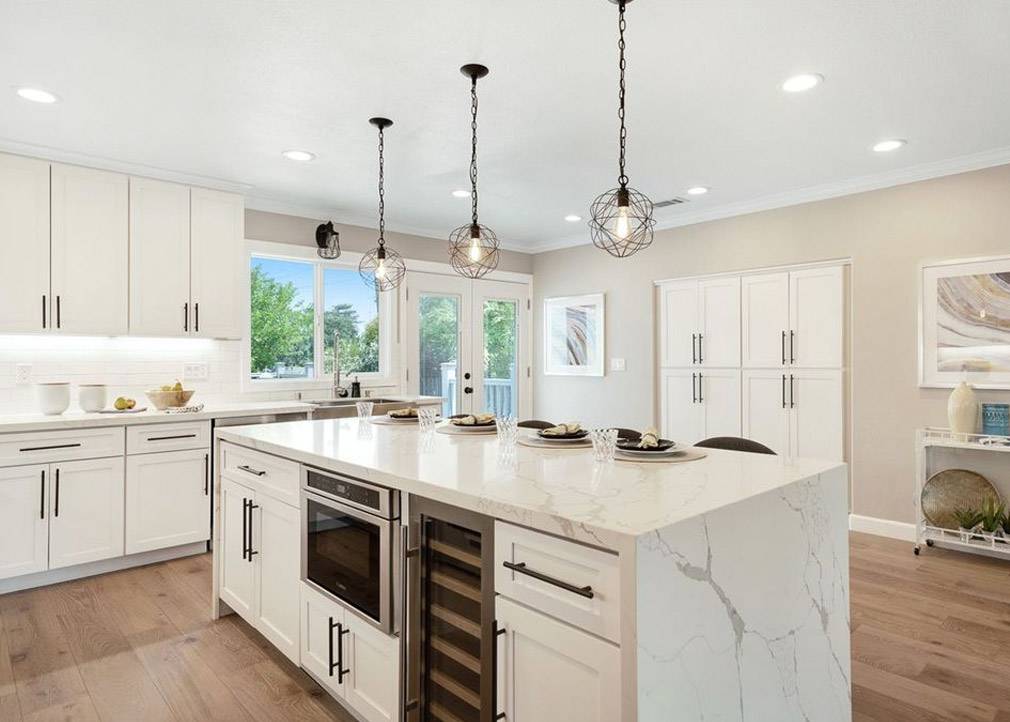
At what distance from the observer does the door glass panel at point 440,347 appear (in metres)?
6.01

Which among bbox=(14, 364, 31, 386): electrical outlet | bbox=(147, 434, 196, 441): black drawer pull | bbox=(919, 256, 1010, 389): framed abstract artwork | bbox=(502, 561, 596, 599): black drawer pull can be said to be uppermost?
bbox=(919, 256, 1010, 389): framed abstract artwork

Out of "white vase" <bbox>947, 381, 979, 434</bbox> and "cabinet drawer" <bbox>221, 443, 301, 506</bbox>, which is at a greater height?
"white vase" <bbox>947, 381, 979, 434</bbox>

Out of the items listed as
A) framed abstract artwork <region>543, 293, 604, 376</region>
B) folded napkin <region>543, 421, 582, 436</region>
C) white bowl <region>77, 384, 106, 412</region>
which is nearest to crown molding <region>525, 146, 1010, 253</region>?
framed abstract artwork <region>543, 293, 604, 376</region>

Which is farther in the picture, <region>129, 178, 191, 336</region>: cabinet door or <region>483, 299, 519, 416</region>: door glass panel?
<region>483, 299, 519, 416</region>: door glass panel

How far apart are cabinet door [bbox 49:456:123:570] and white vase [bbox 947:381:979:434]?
518 cm

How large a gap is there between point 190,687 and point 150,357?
8.95 feet

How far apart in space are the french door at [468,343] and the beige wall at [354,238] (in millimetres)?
219

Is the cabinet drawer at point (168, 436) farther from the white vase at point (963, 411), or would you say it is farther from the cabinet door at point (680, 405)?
the white vase at point (963, 411)

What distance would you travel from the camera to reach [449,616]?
171 cm

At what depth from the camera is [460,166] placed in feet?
13.4

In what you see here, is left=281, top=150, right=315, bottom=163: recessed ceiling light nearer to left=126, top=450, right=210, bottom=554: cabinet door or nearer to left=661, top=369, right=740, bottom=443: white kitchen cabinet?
left=126, top=450, right=210, bottom=554: cabinet door

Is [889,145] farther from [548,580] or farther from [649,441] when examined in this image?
[548,580]

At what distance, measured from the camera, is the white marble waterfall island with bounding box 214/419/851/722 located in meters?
1.22

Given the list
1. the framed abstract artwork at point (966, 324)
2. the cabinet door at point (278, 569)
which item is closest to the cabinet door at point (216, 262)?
the cabinet door at point (278, 569)
